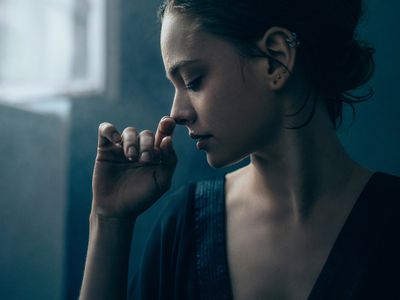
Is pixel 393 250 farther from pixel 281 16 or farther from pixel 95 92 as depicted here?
pixel 95 92

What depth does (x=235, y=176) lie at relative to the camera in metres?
0.96

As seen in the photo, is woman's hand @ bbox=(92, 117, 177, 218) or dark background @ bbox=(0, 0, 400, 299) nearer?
woman's hand @ bbox=(92, 117, 177, 218)

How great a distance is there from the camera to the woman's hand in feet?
2.61

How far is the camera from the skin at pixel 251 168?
0.74m

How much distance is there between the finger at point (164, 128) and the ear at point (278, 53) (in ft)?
0.55

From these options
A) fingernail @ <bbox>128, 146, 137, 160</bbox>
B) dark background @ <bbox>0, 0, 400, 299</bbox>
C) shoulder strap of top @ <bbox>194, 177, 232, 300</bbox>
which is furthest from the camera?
dark background @ <bbox>0, 0, 400, 299</bbox>

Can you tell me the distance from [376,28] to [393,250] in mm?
494

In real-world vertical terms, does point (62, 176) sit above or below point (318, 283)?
above

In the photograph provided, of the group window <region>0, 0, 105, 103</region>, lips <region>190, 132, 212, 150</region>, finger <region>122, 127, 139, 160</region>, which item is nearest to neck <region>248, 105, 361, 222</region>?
lips <region>190, 132, 212, 150</region>

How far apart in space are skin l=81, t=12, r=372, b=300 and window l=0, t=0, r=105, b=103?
530mm

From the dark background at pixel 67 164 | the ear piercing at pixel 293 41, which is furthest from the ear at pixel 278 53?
the dark background at pixel 67 164

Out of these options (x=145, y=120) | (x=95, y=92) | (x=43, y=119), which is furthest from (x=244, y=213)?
(x=43, y=119)

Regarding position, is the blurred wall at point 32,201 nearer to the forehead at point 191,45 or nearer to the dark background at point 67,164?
the dark background at point 67,164

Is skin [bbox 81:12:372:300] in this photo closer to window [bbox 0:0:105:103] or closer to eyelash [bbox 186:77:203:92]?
eyelash [bbox 186:77:203:92]
